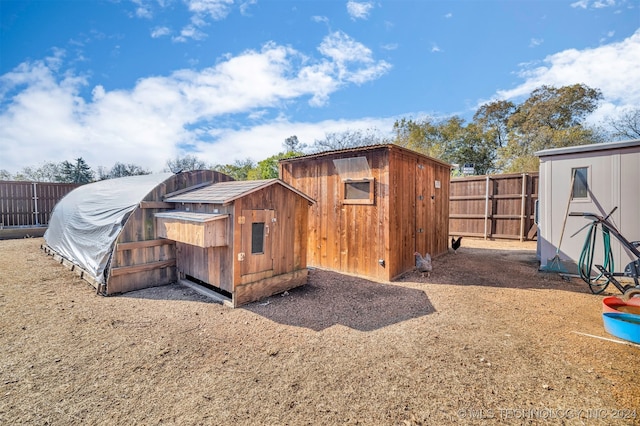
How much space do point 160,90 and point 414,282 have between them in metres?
9.52

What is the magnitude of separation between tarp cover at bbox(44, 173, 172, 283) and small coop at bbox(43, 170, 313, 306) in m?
0.02

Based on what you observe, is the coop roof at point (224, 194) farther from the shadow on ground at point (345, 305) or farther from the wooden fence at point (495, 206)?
the wooden fence at point (495, 206)

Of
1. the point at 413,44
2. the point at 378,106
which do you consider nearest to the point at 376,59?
the point at 413,44

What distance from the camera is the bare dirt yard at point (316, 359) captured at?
1942 millimetres

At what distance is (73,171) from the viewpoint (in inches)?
972

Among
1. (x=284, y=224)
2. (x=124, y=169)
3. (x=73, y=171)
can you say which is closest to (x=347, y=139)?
(x=284, y=224)

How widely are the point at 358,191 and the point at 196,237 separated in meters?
3.33

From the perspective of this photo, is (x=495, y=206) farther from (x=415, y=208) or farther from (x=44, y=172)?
(x=44, y=172)

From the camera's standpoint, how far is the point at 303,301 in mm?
4336

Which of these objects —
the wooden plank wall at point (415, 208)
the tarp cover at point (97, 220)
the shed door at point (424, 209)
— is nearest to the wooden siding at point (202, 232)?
the tarp cover at point (97, 220)

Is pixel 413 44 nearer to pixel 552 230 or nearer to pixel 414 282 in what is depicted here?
pixel 552 230

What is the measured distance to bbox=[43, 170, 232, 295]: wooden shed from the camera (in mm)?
4648

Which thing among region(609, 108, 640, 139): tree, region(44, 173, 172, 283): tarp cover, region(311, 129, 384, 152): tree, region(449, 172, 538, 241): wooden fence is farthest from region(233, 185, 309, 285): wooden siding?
region(609, 108, 640, 139): tree

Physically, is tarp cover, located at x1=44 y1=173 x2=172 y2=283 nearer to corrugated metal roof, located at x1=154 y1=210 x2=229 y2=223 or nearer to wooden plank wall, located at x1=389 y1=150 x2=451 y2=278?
corrugated metal roof, located at x1=154 y1=210 x2=229 y2=223
